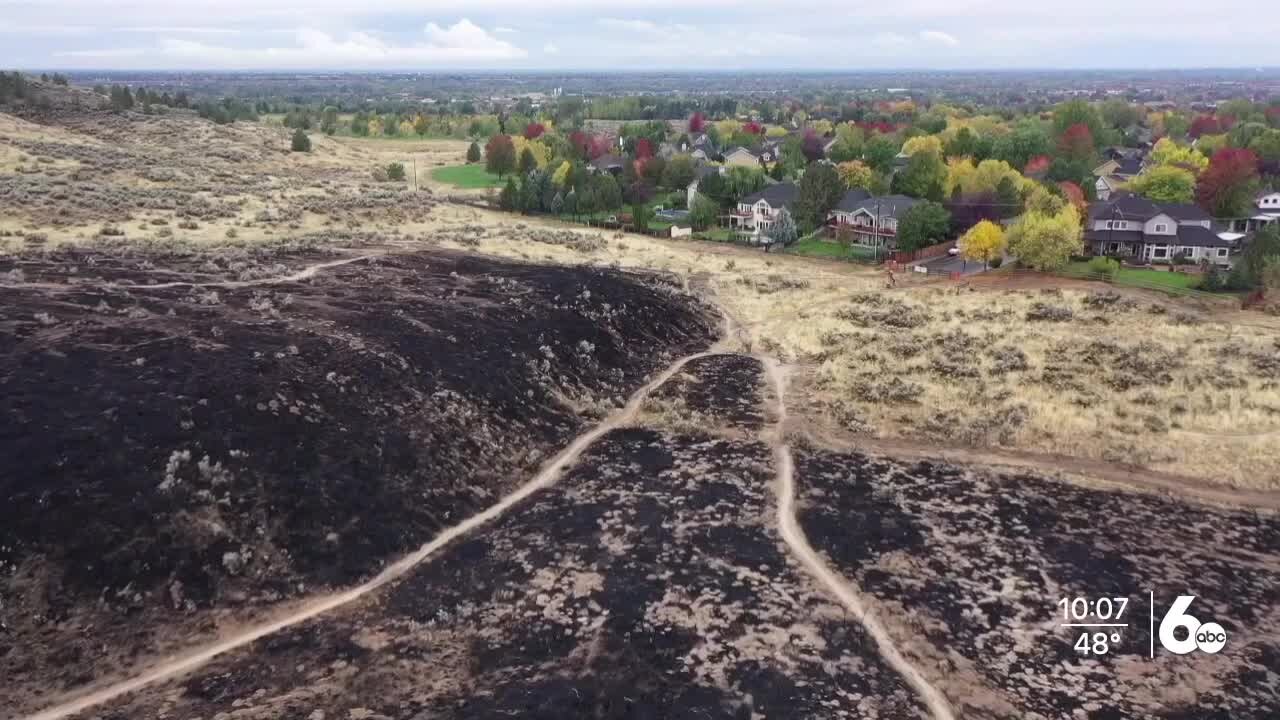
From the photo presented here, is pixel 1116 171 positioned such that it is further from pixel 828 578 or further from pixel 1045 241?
pixel 828 578

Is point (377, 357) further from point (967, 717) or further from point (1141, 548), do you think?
point (1141, 548)

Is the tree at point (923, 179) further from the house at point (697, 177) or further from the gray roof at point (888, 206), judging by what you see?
the house at point (697, 177)

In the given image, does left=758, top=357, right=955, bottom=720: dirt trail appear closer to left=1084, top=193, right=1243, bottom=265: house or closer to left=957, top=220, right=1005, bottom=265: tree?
left=957, top=220, right=1005, bottom=265: tree

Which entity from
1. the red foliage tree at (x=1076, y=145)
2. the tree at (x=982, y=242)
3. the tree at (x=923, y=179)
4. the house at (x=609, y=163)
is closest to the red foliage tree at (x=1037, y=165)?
the red foliage tree at (x=1076, y=145)

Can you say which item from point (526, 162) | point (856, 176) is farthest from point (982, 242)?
point (526, 162)

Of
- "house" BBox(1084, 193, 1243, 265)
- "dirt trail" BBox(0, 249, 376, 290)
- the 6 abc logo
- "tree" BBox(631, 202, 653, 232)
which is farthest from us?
"tree" BBox(631, 202, 653, 232)

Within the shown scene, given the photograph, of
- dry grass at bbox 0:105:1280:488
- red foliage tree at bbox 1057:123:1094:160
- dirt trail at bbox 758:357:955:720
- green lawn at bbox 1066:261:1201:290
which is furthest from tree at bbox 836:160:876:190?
dirt trail at bbox 758:357:955:720
